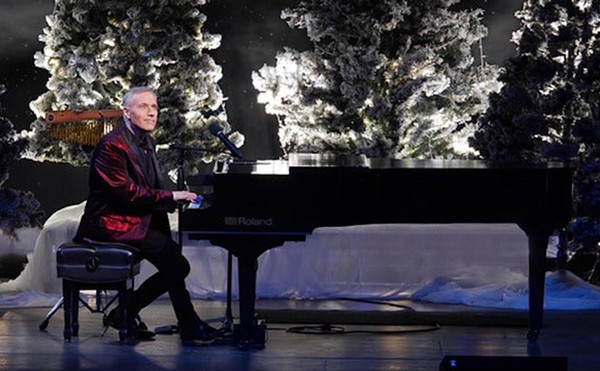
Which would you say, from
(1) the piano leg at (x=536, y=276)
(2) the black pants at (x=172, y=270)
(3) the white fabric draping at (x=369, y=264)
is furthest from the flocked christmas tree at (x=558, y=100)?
(2) the black pants at (x=172, y=270)

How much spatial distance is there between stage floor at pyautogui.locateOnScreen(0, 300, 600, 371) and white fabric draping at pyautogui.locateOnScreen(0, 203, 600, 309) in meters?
0.40

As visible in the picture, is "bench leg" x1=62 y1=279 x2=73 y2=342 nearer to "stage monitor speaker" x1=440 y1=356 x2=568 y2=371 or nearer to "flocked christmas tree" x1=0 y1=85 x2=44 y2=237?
"flocked christmas tree" x1=0 y1=85 x2=44 y2=237

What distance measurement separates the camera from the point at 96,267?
7.81 metres

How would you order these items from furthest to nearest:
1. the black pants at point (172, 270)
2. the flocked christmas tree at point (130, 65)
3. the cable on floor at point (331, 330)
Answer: the flocked christmas tree at point (130, 65)
the cable on floor at point (331, 330)
the black pants at point (172, 270)

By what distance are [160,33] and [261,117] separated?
1395 millimetres

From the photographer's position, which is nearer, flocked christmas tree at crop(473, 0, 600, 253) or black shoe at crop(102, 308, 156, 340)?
black shoe at crop(102, 308, 156, 340)

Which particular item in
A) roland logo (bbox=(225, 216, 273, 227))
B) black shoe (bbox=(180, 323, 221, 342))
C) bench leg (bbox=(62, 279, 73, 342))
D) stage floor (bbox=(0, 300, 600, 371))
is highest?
roland logo (bbox=(225, 216, 273, 227))

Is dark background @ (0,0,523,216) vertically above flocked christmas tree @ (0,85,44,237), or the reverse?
dark background @ (0,0,523,216)

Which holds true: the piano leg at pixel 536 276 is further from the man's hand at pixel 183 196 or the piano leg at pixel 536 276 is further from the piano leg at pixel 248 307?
the man's hand at pixel 183 196

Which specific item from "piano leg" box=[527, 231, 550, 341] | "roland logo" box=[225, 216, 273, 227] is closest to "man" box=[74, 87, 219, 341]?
"roland logo" box=[225, 216, 273, 227]

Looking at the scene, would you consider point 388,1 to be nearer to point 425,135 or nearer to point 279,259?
point 425,135

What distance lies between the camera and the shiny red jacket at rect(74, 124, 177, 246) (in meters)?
7.78

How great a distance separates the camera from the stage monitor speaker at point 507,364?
17.4 ft

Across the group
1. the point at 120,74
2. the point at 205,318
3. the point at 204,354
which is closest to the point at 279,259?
the point at 205,318
